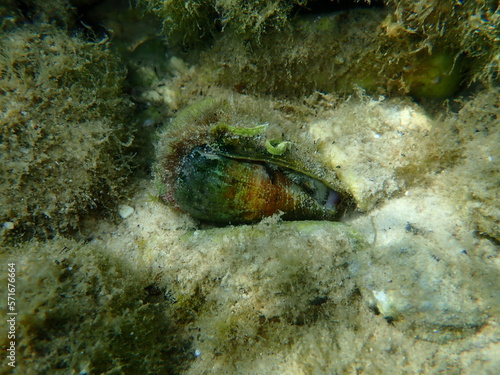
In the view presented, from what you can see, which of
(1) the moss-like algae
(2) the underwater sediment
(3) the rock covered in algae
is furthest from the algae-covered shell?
(1) the moss-like algae

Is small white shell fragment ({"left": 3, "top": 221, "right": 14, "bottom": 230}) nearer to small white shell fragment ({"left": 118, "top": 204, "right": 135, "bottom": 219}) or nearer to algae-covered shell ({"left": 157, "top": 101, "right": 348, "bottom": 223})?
small white shell fragment ({"left": 118, "top": 204, "right": 135, "bottom": 219})

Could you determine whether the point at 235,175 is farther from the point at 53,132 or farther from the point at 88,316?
the point at 53,132

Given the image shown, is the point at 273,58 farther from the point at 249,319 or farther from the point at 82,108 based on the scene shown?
the point at 249,319

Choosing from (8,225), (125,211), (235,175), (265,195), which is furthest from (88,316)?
(265,195)

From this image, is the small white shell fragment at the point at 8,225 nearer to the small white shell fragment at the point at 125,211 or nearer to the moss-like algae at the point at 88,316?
the moss-like algae at the point at 88,316

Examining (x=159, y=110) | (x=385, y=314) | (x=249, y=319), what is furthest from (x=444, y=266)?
(x=159, y=110)
